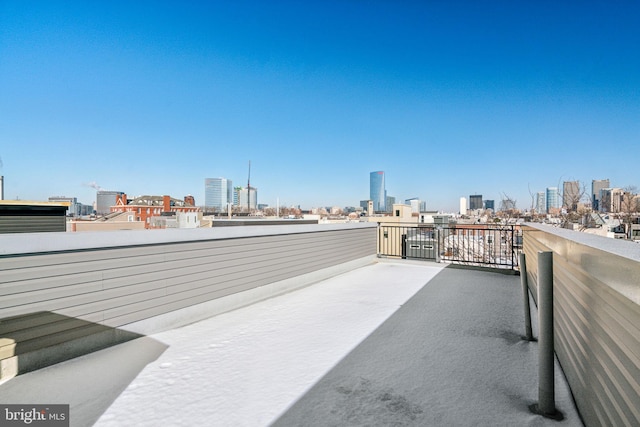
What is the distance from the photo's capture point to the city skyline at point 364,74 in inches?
424

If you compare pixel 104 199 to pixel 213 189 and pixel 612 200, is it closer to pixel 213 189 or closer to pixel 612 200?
pixel 612 200

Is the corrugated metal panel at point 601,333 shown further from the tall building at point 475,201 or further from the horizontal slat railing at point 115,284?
the tall building at point 475,201

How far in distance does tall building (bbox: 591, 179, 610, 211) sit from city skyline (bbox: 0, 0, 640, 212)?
555 millimetres

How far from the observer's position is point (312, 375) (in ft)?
7.49

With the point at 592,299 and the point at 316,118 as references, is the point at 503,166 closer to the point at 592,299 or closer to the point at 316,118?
the point at 316,118

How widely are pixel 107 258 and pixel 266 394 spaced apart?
2016mm

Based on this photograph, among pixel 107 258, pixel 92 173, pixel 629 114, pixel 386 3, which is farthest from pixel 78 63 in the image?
pixel 92 173

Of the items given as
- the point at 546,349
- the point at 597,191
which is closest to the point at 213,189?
the point at 597,191

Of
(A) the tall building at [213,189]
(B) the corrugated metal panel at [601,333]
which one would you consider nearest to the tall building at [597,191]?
(B) the corrugated metal panel at [601,333]

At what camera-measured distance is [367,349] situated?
2758 mm

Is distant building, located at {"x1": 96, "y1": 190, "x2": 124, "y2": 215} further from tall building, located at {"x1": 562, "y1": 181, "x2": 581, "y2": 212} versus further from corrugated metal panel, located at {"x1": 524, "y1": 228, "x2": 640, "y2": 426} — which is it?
corrugated metal panel, located at {"x1": 524, "y1": 228, "x2": 640, "y2": 426}

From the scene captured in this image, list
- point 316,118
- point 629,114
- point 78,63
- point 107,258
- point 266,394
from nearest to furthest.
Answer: point 266,394 < point 107,258 < point 78,63 < point 629,114 < point 316,118
